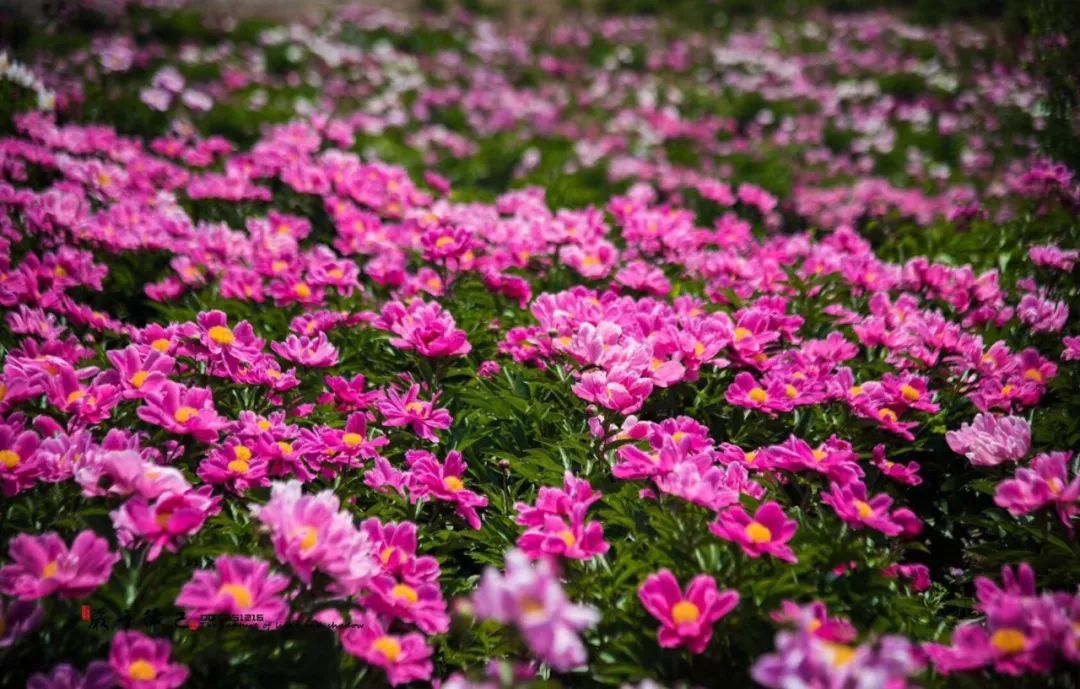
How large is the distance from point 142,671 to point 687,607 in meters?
0.88

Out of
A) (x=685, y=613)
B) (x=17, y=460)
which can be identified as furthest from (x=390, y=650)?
(x=17, y=460)

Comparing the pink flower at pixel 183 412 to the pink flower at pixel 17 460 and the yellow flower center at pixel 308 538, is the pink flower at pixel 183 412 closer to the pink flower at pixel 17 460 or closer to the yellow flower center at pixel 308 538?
the pink flower at pixel 17 460

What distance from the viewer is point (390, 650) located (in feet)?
3.87

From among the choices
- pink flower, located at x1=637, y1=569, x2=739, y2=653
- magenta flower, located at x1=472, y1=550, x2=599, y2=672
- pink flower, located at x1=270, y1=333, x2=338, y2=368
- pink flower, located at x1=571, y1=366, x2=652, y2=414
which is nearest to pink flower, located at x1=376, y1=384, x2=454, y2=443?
pink flower, located at x1=270, y1=333, x2=338, y2=368

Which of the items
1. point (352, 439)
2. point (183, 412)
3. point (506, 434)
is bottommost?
point (506, 434)

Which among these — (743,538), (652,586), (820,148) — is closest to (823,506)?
(743,538)

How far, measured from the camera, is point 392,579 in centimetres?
126

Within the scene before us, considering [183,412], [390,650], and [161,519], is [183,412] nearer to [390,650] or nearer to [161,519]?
[161,519]

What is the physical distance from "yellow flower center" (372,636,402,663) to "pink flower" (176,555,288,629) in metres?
0.16

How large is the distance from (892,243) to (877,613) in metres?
2.59

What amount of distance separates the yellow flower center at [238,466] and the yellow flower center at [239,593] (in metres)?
0.38

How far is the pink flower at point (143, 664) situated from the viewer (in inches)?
42.4

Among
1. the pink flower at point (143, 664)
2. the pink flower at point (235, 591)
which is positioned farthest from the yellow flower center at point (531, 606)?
the pink flower at point (143, 664)

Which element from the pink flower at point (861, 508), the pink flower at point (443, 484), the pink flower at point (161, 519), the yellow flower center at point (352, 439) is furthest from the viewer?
the yellow flower center at point (352, 439)
